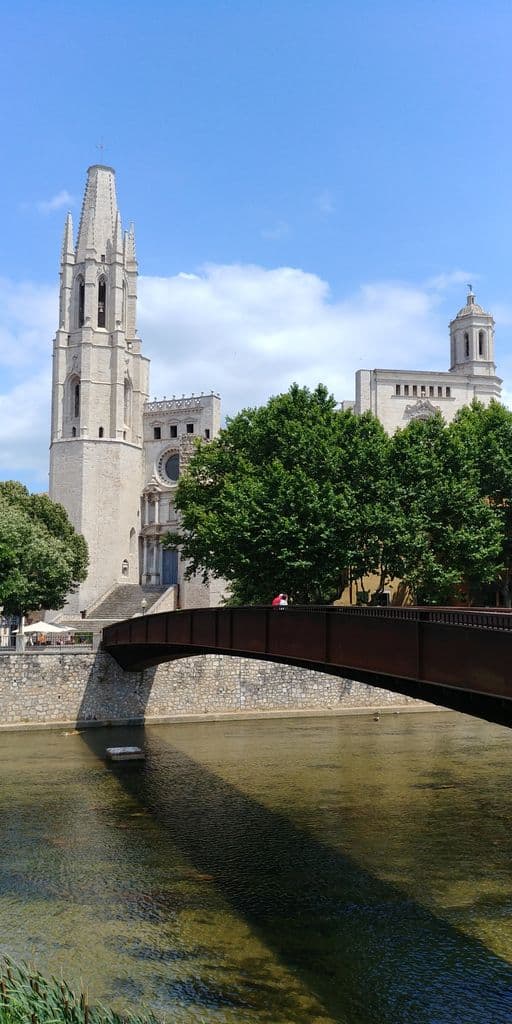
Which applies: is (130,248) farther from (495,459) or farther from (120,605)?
(495,459)

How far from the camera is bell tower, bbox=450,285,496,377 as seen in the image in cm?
8031

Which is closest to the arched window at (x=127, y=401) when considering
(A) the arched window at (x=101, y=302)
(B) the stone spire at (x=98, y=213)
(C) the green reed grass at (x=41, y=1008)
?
(A) the arched window at (x=101, y=302)

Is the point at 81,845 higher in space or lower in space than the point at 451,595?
lower

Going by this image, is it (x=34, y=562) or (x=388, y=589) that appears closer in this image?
(x=34, y=562)

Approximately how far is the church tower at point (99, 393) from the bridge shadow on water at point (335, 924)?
5229cm

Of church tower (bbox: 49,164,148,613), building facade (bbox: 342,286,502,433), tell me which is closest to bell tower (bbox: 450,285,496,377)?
building facade (bbox: 342,286,502,433)

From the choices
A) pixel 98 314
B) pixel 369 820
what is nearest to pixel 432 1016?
pixel 369 820

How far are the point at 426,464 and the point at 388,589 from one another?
1528cm

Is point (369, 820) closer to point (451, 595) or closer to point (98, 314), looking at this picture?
point (451, 595)

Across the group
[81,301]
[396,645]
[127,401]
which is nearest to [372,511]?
[396,645]

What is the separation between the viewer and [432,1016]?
13.1m

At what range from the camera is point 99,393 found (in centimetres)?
7925

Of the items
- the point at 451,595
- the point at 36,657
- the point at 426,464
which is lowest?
the point at 36,657

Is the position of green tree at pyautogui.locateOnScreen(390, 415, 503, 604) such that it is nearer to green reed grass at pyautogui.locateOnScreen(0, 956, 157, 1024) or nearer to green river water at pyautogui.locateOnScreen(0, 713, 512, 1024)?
green river water at pyautogui.locateOnScreen(0, 713, 512, 1024)
